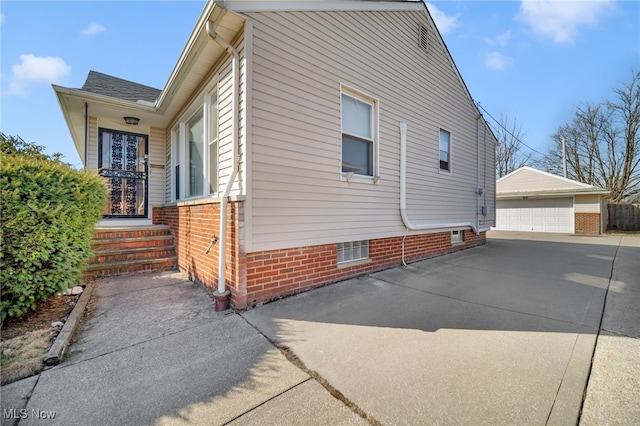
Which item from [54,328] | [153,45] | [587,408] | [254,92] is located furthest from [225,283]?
[153,45]

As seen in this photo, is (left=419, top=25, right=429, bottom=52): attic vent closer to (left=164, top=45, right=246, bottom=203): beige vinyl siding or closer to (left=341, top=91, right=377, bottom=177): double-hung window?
(left=341, top=91, right=377, bottom=177): double-hung window

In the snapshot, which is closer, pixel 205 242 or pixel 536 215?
pixel 205 242

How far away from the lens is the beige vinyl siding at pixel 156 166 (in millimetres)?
6688

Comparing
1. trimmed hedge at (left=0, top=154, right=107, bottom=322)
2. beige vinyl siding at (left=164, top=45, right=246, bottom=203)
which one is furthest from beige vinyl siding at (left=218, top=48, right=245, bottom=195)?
trimmed hedge at (left=0, top=154, right=107, bottom=322)

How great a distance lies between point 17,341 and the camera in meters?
2.37

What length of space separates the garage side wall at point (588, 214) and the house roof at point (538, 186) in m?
0.55

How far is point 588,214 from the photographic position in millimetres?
13352

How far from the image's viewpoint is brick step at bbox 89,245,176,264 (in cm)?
476

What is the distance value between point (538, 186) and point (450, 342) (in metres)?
17.0

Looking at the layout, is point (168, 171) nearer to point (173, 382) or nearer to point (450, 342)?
point (173, 382)

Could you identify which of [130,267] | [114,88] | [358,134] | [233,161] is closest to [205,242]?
[233,161]

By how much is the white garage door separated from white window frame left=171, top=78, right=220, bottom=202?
17295 mm

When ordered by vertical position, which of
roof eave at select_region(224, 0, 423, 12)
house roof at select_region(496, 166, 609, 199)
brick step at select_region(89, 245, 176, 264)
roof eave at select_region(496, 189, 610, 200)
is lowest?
brick step at select_region(89, 245, 176, 264)

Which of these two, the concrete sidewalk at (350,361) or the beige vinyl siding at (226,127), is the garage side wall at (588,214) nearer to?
the concrete sidewalk at (350,361)
